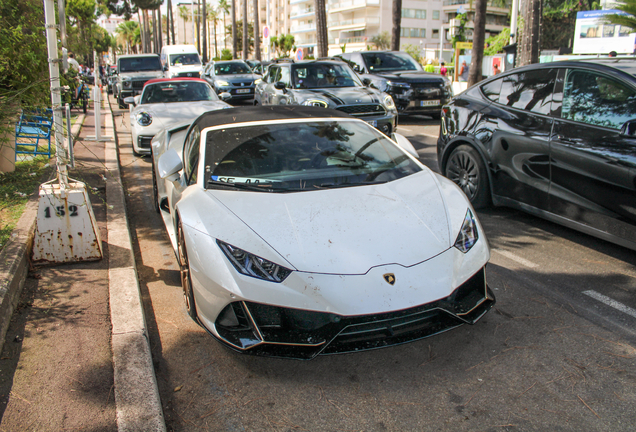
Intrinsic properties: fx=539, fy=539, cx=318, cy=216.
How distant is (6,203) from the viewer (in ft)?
20.0

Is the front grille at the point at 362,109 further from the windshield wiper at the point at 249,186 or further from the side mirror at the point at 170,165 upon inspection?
the windshield wiper at the point at 249,186

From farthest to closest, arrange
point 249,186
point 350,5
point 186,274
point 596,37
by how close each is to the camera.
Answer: point 350,5 → point 596,37 → point 249,186 → point 186,274

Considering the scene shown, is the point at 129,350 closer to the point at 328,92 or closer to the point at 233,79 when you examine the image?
the point at 328,92

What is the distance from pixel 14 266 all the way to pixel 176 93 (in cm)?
757

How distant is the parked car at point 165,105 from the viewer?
967 cm

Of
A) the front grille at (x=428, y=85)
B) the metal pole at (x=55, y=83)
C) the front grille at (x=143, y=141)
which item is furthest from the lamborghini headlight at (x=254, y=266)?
the front grille at (x=428, y=85)

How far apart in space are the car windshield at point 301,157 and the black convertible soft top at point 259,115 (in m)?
0.14

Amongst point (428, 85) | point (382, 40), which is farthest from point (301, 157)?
point (382, 40)

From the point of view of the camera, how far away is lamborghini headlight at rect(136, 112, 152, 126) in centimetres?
967

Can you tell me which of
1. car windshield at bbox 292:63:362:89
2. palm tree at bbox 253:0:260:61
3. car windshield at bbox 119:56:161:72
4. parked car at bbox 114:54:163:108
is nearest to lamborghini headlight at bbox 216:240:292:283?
car windshield at bbox 292:63:362:89

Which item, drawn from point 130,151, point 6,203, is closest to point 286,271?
point 6,203

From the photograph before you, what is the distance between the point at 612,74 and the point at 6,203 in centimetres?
629

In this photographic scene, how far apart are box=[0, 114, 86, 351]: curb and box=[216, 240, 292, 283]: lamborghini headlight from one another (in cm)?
163

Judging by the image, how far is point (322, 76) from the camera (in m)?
11.7
